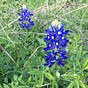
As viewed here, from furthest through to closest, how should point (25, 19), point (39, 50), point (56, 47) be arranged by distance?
point (25, 19) → point (39, 50) → point (56, 47)

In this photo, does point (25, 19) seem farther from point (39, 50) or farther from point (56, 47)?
point (56, 47)

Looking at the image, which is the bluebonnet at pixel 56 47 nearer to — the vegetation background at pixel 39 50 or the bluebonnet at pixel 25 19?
the vegetation background at pixel 39 50

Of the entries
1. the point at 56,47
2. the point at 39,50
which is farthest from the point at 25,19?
the point at 56,47

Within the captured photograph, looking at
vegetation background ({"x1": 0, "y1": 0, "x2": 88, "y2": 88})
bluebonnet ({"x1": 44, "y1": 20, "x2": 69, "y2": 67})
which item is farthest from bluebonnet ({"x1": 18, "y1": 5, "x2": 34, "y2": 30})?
bluebonnet ({"x1": 44, "y1": 20, "x2": 69, "y2": 67})

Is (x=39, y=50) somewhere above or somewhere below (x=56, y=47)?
below

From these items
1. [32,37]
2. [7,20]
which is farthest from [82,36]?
[7,20]

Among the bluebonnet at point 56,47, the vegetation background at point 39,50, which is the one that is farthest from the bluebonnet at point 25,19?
the bluebonnet at point 56,47

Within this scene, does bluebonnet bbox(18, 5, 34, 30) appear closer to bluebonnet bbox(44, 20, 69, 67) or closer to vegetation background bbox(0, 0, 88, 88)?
vegetation background bbox(0, 0, 88, 88)

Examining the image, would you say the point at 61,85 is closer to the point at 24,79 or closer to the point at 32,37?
the point at 24,79
